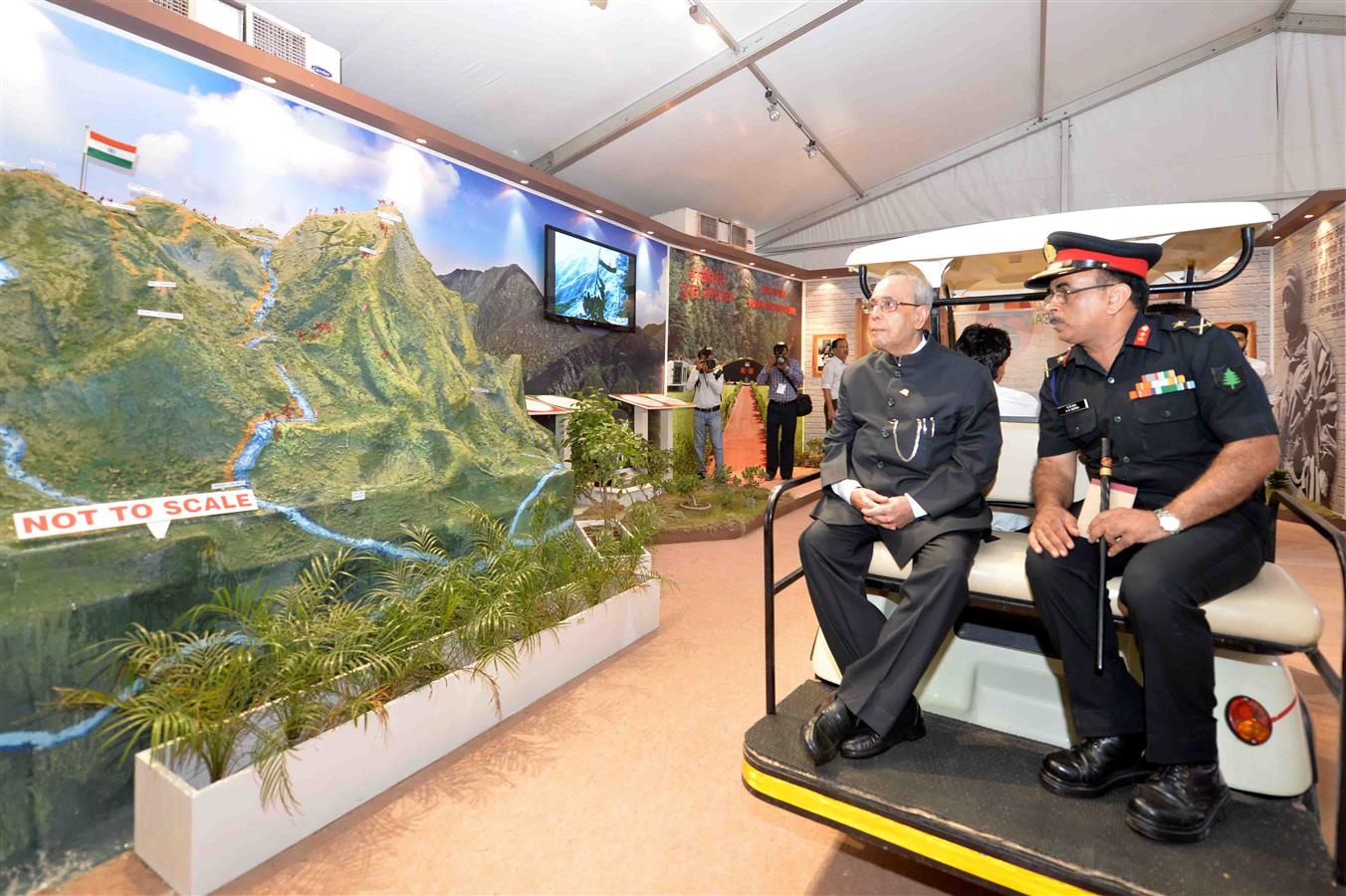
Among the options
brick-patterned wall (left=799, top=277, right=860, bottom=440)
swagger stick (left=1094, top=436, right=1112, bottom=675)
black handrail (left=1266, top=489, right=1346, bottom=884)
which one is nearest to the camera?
black handrail (left=1266, top=489, right=1346, bottom=884)

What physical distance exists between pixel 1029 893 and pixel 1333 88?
11.5m

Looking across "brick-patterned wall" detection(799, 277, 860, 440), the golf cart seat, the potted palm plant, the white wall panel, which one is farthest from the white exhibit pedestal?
the white wall panel

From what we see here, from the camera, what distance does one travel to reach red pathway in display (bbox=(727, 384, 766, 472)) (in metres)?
10.3

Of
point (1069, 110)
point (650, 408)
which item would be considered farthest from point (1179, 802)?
point (1069, 110)

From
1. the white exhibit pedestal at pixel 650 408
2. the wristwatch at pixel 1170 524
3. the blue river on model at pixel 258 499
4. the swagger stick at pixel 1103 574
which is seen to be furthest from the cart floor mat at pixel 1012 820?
the white exhibit pedestal at pixel 650 408

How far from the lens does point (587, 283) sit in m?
7.80

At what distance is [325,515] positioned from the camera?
306 centimetres

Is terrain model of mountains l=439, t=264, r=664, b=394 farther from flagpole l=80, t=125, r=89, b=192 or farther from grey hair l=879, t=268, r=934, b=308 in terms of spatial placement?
grey hair l=879, t=268, r=934, b=308

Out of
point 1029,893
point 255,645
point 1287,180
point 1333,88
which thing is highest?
point 1333,88

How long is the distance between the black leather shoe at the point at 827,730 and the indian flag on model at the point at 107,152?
439 centimetres

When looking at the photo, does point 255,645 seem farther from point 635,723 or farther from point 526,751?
point 635,723

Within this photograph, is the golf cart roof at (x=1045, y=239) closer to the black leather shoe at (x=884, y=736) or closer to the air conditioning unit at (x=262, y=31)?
the black leather shoe at (x=884, y=736)

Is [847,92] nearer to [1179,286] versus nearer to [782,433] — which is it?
[782,433]

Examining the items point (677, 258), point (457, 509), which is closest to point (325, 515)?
point (457, 509)
